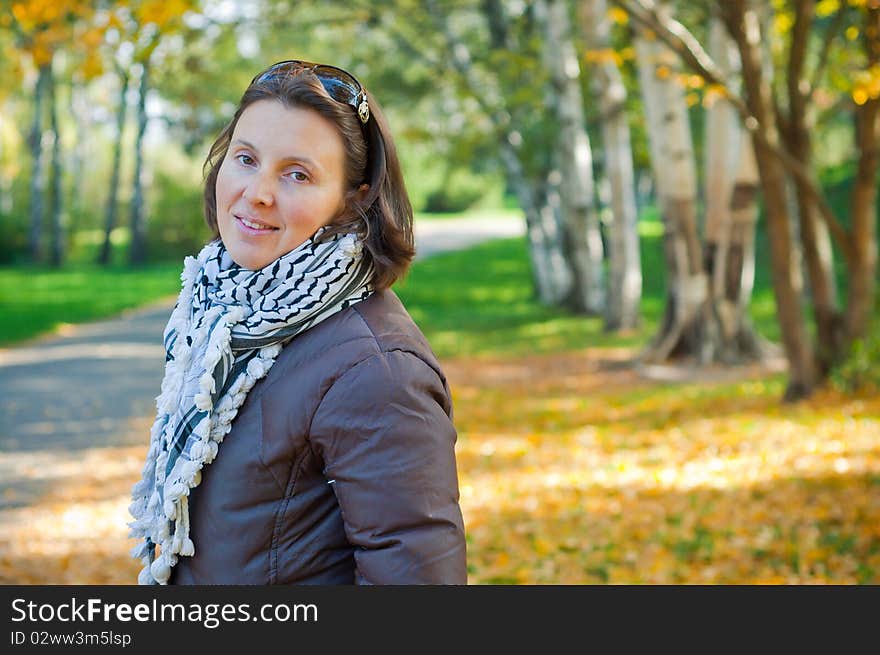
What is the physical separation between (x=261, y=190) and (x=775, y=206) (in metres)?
8.50

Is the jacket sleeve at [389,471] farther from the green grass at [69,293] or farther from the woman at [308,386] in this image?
the green grass at [69,293]

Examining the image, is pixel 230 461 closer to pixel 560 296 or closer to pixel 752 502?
pixel 752 502

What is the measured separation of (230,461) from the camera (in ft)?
6.78

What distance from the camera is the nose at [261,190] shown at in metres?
2.08

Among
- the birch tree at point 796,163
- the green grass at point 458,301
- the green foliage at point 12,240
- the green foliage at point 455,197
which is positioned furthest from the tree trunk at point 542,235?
the green foliage at point 455,197

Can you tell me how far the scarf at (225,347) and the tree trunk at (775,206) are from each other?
25.8ft

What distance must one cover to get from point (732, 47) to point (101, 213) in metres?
42.8

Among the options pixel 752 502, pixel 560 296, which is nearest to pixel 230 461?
pixel 752 502

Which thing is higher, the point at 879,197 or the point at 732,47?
the point at 732,47

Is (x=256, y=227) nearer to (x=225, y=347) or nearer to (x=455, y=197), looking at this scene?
(x=225, y=347)

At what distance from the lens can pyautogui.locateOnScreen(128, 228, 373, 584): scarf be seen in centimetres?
206

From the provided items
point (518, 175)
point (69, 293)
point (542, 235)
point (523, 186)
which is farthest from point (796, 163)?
point (69, 293)

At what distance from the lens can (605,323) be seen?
60.1ft

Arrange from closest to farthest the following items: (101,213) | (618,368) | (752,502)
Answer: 1. (752,502)
2. (618,368)
3. (101,213)
